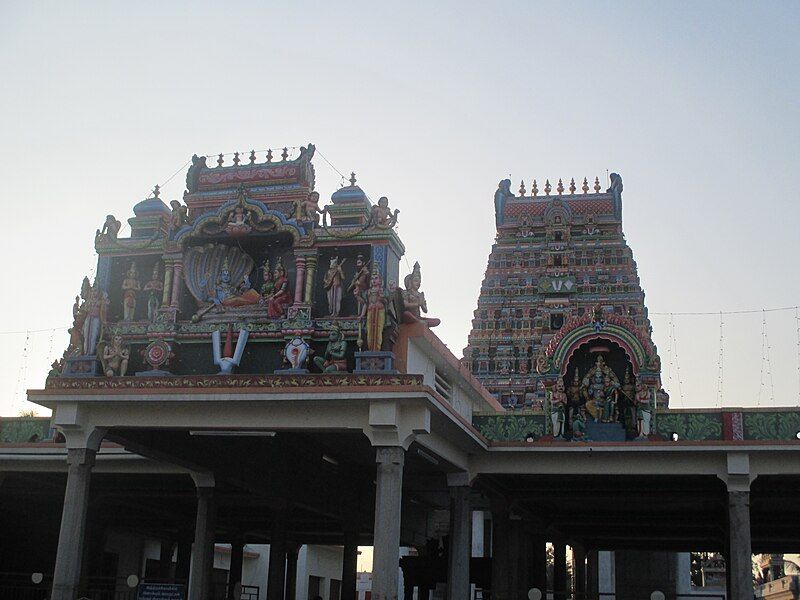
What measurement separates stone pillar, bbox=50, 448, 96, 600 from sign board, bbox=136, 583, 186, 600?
1577 millimetres

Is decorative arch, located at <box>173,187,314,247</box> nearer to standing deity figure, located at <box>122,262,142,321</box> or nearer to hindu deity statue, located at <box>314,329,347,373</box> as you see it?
standing deity figure, located at <box>122,262,142,321</box>

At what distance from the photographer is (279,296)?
83.0 ft

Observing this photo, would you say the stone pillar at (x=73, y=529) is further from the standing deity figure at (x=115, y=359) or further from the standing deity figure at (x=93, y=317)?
the standing deity figure at (x=93, y=317)

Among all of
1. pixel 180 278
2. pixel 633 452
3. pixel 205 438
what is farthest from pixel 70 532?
pixel 633 452

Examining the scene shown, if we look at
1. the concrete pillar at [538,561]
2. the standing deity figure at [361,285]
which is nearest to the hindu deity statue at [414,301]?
the standing deity figure at [361,285]

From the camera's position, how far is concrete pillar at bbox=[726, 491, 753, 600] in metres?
24.2

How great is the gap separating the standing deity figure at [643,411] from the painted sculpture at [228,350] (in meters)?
10.7

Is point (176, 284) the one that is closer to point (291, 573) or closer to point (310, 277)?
point (310, 277)

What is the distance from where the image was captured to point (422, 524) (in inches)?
1542

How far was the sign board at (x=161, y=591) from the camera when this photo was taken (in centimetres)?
2328

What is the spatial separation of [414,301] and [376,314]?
1.32 metres

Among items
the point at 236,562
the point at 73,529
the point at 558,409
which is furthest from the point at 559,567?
the point at 73,529

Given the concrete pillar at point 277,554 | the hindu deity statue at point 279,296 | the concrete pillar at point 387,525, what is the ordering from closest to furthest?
1. the concrete pillar at point 387,525
2. the hindu deity statue at point 279,296
3. the concrete pillar at point 277,554

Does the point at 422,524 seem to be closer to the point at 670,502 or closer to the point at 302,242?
the point at 670,502
